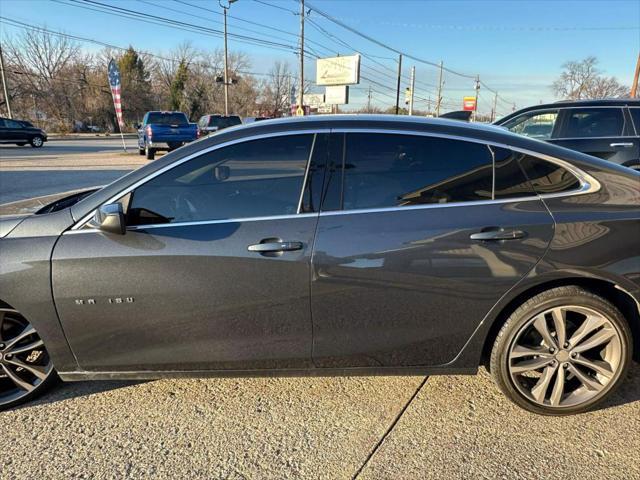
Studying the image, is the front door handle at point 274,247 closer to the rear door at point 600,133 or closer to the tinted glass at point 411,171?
the tinted glass at point 411,171

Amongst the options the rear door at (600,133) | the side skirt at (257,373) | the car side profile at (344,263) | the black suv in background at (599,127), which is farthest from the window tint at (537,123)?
the side skirt at (257,373)

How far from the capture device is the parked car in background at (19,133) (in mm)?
23719

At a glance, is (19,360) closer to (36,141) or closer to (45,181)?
(45,181)

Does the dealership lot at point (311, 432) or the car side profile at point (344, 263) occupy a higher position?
the car side profile at point (344, 263)

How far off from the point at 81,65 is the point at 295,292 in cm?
6551

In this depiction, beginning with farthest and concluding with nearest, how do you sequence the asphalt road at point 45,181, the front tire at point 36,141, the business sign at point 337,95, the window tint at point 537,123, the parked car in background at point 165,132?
the business sign at point 337,95, the front tire at point 36,141, the parked car in background at point 165,132, the asphalt road at point 45,181, the window tint at point 537,123

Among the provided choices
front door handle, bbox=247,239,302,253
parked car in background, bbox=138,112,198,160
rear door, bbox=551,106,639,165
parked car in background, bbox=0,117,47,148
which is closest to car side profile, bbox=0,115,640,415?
front door handle, bbox=247,239,302,253

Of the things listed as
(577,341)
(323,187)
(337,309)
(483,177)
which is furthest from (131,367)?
(577,341)

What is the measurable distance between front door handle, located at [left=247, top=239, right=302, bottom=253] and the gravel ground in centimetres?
101

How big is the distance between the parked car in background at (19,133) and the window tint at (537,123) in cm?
2711

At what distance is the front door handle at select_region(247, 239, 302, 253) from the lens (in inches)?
84.1

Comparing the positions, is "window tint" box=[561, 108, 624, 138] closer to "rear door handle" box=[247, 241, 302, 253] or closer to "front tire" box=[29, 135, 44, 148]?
"rear door handle" box=[247, 241, 302, 253]

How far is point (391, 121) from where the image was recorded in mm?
2393

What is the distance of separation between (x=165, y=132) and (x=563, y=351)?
16.3 m
